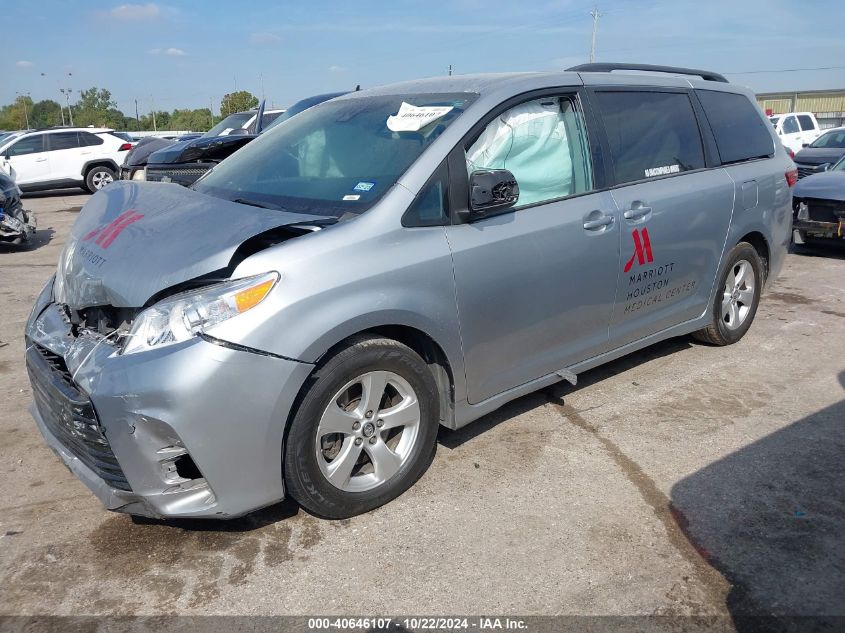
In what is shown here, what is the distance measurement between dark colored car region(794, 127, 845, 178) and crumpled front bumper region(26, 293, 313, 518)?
13.4 m

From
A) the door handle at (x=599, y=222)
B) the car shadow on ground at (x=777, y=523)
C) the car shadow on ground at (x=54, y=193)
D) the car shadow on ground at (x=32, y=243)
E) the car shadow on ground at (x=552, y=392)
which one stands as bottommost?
the car shadow on ground at (x=777, y=523)

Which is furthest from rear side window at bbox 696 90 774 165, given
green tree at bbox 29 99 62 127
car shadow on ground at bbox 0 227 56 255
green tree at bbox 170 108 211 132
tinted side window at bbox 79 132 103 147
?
green tree at bbox 29 99 62 127

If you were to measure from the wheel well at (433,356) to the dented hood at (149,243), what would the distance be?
59 centimetres

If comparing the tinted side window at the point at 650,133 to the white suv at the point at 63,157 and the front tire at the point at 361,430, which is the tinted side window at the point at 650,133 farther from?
the white suv at the point at 63,157

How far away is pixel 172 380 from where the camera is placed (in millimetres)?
2496

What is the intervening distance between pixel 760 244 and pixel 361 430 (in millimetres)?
3696

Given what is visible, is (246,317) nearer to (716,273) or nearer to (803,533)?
(803,533)

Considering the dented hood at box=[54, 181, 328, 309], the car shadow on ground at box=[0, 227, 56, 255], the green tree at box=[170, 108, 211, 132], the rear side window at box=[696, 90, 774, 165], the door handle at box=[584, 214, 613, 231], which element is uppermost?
the green tree at box=[170, 108, 211, 132]

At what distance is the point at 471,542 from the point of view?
291 cm

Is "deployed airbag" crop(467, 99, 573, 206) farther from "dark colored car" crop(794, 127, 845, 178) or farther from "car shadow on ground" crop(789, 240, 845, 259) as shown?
"dark colored car" crop(794, 127, 845, 178)

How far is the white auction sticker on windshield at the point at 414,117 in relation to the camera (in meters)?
3.41

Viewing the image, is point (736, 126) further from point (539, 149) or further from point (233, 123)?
point (233, 123)

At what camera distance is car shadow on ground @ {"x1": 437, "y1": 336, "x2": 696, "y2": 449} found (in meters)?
3.88

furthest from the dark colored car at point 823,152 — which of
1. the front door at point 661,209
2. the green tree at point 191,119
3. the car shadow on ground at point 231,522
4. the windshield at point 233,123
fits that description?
the green tree at point 191,119
